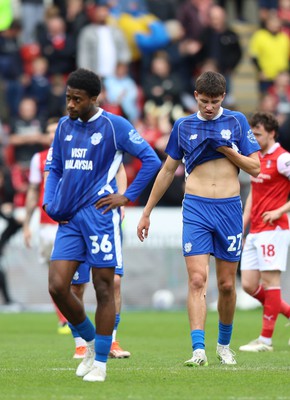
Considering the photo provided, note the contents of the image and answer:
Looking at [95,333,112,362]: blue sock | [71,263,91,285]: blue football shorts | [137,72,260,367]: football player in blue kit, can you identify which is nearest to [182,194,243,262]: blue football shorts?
[137,72,260,367]: football player in blue kit

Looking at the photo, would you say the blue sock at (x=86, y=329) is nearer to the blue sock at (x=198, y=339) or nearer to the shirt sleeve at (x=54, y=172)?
the shirt sleeve at (x=54, y=172)

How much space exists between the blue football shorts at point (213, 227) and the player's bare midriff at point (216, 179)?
2.2 inches

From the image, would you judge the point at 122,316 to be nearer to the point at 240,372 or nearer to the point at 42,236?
the point at 42,236

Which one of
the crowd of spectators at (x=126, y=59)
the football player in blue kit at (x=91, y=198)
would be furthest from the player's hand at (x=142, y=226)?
the crowd of spectators at (x=126, y=59)

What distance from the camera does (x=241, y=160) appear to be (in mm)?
10578

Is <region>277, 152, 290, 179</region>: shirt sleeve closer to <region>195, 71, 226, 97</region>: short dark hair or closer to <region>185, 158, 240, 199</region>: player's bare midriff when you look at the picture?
<region>185, 158, 240, 199</region>: player's bare midriff

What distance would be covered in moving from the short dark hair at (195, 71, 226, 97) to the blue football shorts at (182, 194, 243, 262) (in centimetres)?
96

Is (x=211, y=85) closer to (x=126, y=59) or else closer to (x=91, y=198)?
(x=91, y=198)

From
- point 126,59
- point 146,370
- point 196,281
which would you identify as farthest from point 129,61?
point 146,370

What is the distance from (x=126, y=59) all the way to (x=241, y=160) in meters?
14.0

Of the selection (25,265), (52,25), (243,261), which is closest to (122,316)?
(25,265)

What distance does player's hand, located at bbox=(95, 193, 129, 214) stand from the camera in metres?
9.30

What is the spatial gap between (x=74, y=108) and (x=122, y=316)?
33.3 ft

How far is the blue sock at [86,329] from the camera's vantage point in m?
9.55
